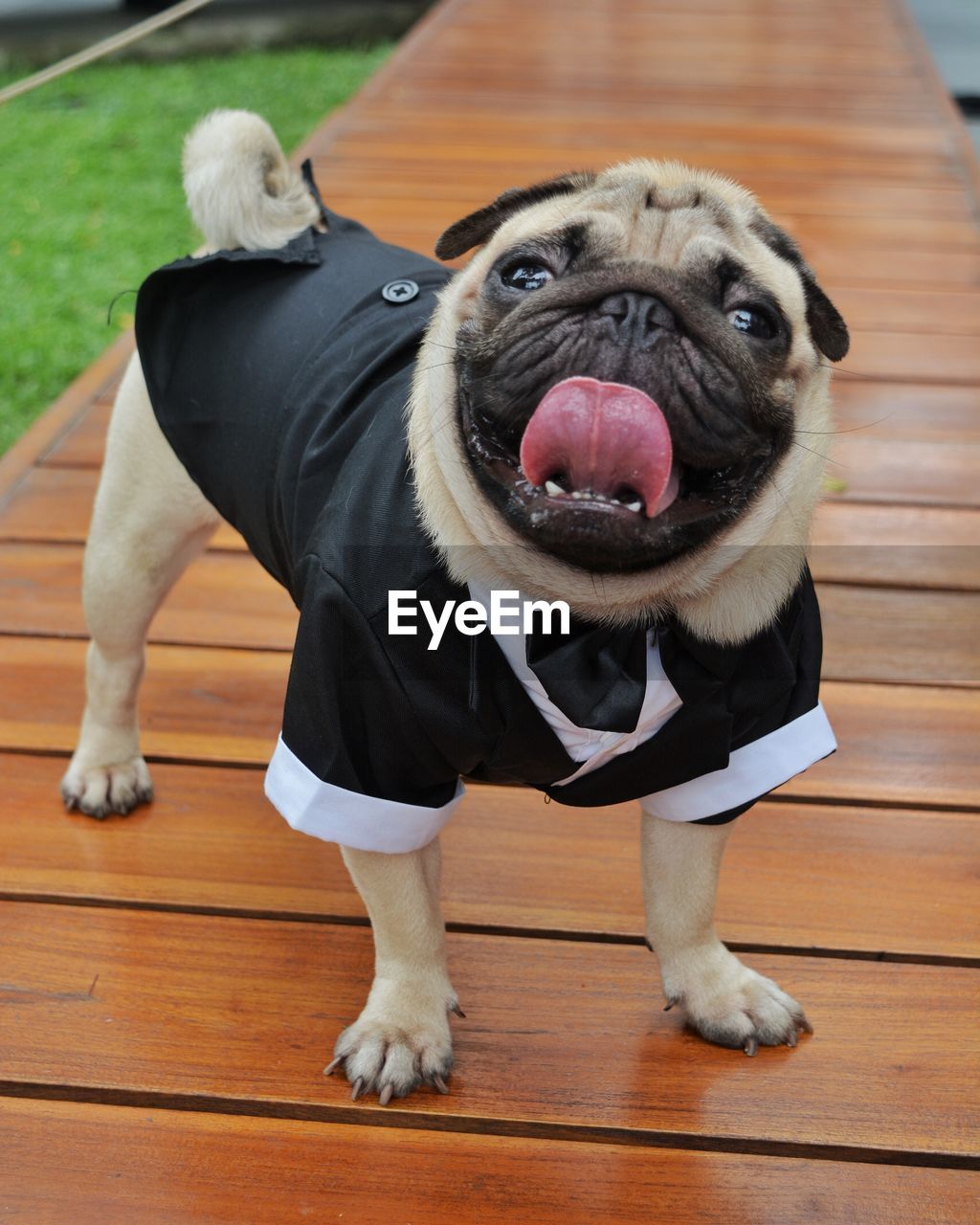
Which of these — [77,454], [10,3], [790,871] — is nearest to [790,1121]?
[790,871]

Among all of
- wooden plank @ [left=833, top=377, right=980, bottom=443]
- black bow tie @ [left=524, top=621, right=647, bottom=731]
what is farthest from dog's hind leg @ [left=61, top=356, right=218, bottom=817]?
wooden plank @ [left=833, top=377, right=980, bottom=443]

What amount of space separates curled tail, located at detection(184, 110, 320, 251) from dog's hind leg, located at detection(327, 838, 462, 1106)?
1.07m

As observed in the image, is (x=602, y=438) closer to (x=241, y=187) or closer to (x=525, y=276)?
(x=525, y=276)

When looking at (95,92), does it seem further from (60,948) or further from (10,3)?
(60,948)

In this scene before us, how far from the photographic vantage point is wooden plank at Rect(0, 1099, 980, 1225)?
176cm

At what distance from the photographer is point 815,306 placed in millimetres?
1809

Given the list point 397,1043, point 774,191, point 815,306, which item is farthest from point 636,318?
point 774,191

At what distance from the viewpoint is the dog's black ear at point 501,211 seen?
1893 mm

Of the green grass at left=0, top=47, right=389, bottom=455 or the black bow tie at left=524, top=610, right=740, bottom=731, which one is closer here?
the black bow tie at left=524, top=610, right=740, bottom=731

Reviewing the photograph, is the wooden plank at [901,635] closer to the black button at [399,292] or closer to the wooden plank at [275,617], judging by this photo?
the wooden plank at [275,617]

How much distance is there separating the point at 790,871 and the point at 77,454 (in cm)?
235

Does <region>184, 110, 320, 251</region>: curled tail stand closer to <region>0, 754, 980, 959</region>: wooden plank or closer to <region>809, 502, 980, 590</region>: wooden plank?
<region>0, 754, 980, 959</region>: wooden plank

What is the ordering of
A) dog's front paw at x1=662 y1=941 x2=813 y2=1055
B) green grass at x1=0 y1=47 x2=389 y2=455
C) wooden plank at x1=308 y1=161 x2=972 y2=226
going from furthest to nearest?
wooden plank at x1=308 y1=161 x2=972 y2=226 < green grass at x1=0 y1=47 x2=389 y2=455 < dog's front paw at x1=662 y1=941 x2=813 y2=1055

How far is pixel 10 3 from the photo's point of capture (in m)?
10.3
